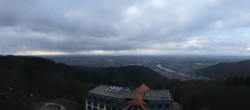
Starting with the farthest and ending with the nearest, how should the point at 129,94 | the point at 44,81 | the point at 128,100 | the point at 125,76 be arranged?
the point at 125,76 → the point at 44,81 → the point at 129,94 → the point at 128,100

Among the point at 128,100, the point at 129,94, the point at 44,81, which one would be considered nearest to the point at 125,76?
the point at 44,81

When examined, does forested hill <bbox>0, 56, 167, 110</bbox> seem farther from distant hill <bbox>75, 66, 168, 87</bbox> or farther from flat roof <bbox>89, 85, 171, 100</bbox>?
flat roof <bbox>89, 85, 171, 100</bbox>

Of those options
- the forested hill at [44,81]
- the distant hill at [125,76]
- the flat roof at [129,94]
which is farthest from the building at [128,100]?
the distant hill at [125,76]

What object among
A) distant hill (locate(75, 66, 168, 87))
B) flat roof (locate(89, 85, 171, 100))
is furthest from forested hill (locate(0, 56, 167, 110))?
flat roof (locate(89, 85, 171, 100))

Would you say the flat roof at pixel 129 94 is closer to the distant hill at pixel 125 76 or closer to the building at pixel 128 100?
the building at pixel 128 100

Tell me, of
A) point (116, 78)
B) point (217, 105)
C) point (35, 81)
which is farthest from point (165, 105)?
point (116, 78)

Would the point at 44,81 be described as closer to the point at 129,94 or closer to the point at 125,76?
the point at 129,94

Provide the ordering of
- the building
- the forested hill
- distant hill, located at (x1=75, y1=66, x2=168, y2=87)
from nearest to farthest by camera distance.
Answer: the building
the forested hill
distant hill, located at (x1=75, y1=66, x2=168, y2=87)

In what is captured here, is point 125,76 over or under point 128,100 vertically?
under
